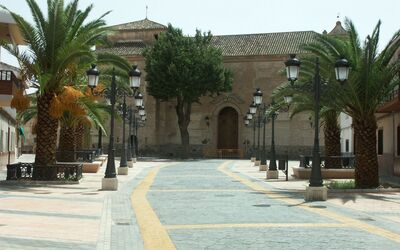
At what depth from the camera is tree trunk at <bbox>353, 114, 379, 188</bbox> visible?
704 inches

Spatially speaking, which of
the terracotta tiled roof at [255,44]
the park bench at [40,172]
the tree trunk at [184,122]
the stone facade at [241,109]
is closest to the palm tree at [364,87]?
the park bench at [40,172]

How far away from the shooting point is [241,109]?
57.0 m

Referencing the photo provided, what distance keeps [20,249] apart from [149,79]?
46.3 m

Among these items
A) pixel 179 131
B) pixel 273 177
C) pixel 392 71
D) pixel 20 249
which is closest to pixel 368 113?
pixel 392 71

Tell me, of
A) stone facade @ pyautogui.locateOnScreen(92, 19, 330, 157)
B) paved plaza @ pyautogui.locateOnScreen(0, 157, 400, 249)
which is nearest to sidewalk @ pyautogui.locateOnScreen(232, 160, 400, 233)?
paved plaza @ pyautogui.locateOnScreen(0, 157, 400, 249)

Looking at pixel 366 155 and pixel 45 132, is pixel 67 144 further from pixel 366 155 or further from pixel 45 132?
pixel 366 155

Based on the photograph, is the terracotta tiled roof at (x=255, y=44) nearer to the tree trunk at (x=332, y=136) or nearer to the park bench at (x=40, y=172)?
the tree trunk at (x=332, y=136)

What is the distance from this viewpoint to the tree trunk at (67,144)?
84.0ft

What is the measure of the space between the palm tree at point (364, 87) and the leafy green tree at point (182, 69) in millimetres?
32797

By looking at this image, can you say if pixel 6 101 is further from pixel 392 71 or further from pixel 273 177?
pixel 392 71

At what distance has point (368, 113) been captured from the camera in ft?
59.3

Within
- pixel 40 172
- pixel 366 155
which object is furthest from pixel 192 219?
pixel 40 172

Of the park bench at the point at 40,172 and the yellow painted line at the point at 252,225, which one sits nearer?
the yellow painted line at the point at 252,225

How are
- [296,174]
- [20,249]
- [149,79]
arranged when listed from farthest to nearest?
[149,79]
[296,174]
[20,249]
